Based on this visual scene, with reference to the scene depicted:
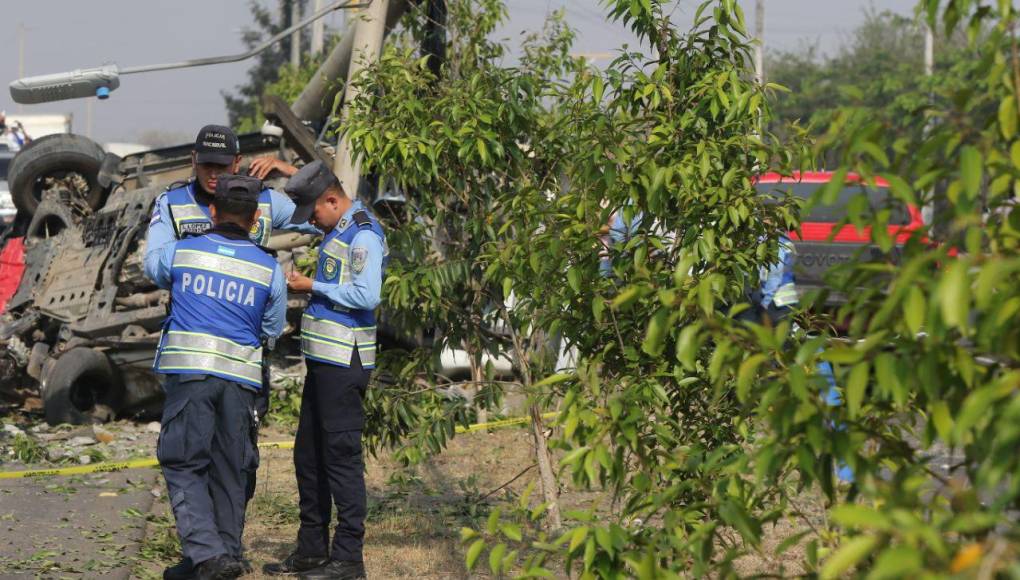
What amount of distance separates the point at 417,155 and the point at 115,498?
3.03 metres

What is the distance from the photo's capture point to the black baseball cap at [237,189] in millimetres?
5234

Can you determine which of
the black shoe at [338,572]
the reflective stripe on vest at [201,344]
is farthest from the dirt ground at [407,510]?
the reflective stripe on vest at [201,344]

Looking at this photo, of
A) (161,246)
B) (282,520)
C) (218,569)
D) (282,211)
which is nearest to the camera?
(218,569)

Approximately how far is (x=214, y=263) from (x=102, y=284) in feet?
19.8

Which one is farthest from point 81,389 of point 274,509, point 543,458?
point 543,458

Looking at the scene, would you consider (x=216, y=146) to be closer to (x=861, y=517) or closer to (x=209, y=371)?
(x=209, y=371)

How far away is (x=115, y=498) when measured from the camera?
7.39m

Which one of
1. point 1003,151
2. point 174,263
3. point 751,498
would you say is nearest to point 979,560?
point 1003,151

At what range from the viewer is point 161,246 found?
5.42m

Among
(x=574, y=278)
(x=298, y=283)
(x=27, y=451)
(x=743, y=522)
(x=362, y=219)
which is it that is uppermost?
(x=362, y=219)

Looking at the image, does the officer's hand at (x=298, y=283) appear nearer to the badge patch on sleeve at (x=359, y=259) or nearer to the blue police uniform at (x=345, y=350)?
the blue police uniform at (x=345, y=350)

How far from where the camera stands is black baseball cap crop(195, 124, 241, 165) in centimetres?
567

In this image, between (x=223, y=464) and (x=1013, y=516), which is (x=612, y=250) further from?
(x=1013, y=516)

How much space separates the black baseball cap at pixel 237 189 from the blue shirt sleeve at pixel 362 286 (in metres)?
0.49
